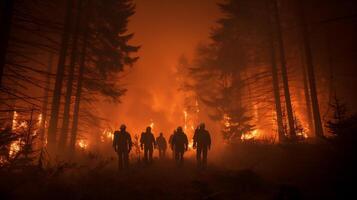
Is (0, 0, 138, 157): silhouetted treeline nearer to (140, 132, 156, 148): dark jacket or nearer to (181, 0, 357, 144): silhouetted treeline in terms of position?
(140, 132, 156, 148): dark jacket

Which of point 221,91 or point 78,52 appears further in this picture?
point 221,91

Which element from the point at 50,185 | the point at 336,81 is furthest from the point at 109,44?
the point at 336,81

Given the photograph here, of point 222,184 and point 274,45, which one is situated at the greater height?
point 274,45

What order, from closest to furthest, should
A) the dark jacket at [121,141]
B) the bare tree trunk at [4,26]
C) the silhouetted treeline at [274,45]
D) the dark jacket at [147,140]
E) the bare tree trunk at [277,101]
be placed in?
1. the bare tree trunk at [4,26]
2. the dark jacket at [121,141]
3. the dark jacket at [147,140]
4. the bare tree trunk at [277,101]
5. the silhouetted treeline at [274,45]

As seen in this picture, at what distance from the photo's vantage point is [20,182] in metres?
7.25

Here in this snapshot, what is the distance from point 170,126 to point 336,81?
37.2 m

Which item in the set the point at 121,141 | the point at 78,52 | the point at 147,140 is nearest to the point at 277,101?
the point at 147,140

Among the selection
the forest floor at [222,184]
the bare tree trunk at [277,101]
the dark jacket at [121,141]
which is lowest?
the forest floor at [222,184]

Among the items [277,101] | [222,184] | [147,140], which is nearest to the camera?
[222,184]

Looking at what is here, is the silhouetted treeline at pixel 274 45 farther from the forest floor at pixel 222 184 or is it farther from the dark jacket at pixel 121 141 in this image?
the dark jacket at pixel 121 141

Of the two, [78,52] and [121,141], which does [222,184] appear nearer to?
[121,141]

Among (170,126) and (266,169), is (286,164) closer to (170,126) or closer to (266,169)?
(266,169)

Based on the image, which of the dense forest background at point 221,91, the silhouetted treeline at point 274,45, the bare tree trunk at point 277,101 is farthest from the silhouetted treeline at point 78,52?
the bare tree trunk at point 277,101

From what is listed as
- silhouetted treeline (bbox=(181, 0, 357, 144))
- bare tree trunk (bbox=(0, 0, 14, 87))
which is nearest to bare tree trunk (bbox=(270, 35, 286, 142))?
silhouetted treeline (bbox=(181, 0, 357, 144))
